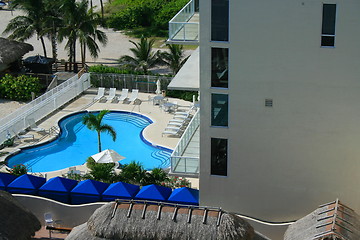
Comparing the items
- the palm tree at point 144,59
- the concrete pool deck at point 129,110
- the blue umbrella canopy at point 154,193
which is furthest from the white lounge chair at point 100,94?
the blue umbrella canopy at point 154,193

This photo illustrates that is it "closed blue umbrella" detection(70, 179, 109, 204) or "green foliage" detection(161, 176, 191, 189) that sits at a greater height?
"closed blue umbrella" detection(70, 179, 109, 204)

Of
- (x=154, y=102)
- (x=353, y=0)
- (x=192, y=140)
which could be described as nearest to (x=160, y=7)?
(x=154, y=102)

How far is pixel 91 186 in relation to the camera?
26.6 metres

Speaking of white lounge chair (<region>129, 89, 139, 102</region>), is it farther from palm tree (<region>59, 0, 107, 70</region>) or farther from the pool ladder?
the pool ladder

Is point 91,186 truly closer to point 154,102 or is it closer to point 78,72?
point 154,102

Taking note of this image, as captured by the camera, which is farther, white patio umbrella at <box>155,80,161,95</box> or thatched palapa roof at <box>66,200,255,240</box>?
white patio umbrella at <box>155,80,161,95</box>

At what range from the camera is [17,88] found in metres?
41.8

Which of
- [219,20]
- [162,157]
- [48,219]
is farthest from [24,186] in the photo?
[219,20]

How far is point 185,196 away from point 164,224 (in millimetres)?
4929

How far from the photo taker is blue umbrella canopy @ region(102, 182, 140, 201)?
26066 mm

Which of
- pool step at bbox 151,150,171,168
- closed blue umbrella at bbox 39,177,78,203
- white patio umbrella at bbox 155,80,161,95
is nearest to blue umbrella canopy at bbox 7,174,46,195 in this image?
closed blue umbrella at bbox 39,177,78,203

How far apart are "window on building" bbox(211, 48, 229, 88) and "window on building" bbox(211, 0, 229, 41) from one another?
420 millimetres

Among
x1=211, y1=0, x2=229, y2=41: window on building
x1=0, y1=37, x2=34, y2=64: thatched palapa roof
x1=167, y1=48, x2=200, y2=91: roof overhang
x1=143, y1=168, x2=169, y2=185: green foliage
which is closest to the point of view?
x1=211, y1=0, x2=229, y2=41: window on building

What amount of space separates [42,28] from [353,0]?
29.5 metres
